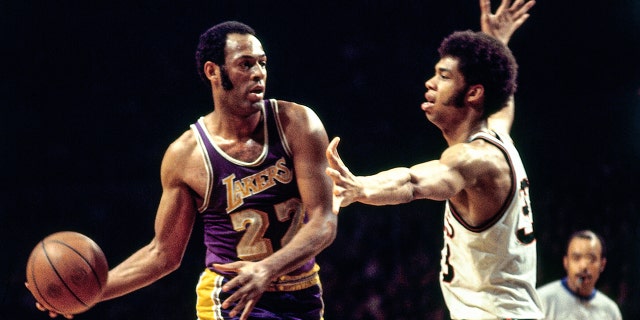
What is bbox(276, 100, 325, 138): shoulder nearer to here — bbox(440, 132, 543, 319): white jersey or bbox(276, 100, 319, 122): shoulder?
bbox(276, 100, 319, 122): shoulder

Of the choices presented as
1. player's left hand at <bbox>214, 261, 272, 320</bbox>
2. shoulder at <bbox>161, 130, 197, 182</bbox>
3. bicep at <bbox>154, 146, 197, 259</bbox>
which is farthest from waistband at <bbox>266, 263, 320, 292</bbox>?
shoulder at <bbox>161, 130, 197, 182</bbox>

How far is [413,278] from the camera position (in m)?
5.97

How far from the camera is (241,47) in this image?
131 inches

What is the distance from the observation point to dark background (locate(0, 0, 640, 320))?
4867mm

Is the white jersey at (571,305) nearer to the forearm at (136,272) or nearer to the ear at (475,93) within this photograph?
the ear at (475,93)

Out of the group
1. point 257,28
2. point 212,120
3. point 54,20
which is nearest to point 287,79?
point 257,28

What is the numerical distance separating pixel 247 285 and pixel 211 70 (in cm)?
105

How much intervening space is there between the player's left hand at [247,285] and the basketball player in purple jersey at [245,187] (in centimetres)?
30

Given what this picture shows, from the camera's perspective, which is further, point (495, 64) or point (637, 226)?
point (637, 226)

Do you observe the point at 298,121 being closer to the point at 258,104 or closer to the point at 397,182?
the point at 258,104

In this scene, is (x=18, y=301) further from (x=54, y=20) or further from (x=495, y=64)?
(x=495, y=64)

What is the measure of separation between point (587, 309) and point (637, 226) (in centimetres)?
228

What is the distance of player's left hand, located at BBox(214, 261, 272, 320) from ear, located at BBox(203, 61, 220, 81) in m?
0.91

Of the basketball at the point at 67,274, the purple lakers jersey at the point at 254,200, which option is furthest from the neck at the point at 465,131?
the basketball at the point at 67,274
